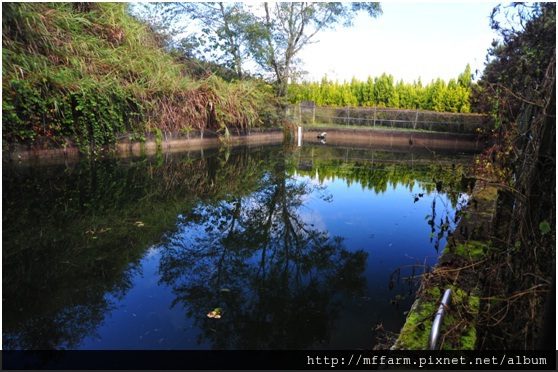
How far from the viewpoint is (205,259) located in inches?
136

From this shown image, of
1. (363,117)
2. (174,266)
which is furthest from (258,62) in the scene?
(174,266)

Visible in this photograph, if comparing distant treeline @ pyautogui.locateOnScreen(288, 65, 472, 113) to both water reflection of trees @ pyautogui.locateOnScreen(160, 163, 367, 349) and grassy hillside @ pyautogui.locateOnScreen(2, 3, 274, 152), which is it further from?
water reflection of trees @ pyautogui.locateOnScreen(160, 163, 367, 349)

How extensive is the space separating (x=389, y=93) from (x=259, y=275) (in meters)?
18.0

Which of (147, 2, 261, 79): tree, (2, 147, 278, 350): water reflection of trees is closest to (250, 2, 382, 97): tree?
(147, 2, 261, 79): tree

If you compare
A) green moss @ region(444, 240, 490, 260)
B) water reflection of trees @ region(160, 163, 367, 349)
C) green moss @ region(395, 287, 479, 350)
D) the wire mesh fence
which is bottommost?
water reflection of trees @ region(160, 163, 367, 349)

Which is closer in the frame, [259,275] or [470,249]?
[470,249]

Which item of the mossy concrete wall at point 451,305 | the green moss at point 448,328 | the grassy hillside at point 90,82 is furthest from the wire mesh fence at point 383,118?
the green moss at point 448,328

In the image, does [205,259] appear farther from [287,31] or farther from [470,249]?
[287,31]

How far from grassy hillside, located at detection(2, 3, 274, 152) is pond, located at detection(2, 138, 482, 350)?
1258 millimetres

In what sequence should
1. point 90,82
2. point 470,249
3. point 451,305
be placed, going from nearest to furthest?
point 451,305 < point 470,249 < point 90,82

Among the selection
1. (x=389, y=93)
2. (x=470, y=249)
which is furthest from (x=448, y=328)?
(x=389, y=93)

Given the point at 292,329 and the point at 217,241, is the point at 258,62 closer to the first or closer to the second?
the point at 217,241

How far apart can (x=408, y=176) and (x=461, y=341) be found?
641cm

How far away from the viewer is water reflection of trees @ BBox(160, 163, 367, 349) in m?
2.38
